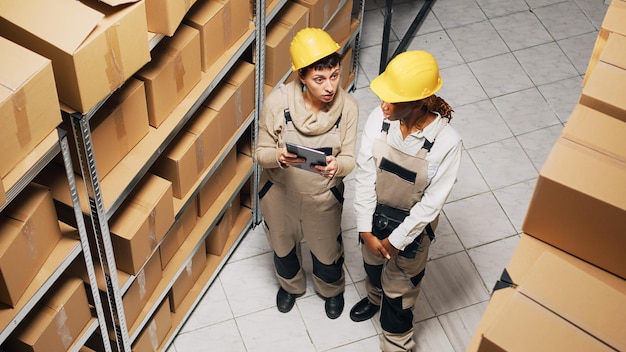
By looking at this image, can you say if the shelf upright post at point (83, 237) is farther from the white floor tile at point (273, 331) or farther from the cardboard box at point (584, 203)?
the cardboard box at point (584, 203)

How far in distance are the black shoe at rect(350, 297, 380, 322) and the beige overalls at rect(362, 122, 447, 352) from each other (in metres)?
0.06

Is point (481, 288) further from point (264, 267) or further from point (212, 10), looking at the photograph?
point (212, 10)

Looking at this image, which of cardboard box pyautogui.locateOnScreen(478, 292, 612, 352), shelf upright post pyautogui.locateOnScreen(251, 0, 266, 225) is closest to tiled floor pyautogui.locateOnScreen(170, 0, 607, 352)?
shelf upright post pyautogui.locateOnScreen(251, 0, 266, 225)

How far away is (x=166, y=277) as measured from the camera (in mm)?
4012

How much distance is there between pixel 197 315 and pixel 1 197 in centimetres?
218

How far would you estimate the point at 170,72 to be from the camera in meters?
3.37

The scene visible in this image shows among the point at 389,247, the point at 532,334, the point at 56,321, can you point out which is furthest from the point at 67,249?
the point at 532,334

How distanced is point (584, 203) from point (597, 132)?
33 cm

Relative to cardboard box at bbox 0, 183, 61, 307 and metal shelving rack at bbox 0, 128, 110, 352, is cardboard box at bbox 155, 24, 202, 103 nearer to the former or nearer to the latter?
metal shelving rack at bbox 0, 128, 110, 352

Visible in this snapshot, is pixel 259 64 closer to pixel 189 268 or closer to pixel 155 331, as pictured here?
pixel 189 268

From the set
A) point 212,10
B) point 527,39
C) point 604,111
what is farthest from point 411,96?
point 527,39

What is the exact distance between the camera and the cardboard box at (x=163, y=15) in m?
3.02

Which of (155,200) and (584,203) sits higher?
(584,203)

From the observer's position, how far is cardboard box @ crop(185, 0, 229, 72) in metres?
3.51
